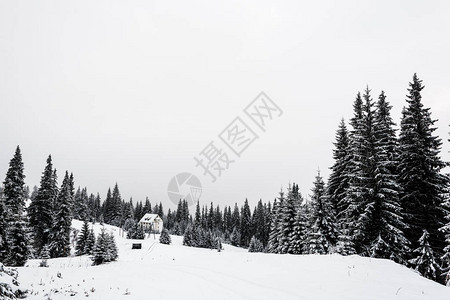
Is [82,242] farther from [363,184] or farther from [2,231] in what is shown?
[363,184]

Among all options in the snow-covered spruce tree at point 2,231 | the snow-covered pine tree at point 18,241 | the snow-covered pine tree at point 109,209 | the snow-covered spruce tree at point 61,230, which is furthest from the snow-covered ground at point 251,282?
the snow-covered pine tree at point 109,209

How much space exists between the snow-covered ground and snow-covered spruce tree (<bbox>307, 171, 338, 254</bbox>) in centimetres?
1161

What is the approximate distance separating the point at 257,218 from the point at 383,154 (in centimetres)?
8300

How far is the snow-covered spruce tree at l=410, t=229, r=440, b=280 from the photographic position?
18.8m

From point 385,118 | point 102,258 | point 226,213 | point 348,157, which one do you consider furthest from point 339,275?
point 226,213

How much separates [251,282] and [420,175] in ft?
56.5

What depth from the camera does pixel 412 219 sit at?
21.4 m

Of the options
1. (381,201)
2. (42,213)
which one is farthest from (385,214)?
(42,213)

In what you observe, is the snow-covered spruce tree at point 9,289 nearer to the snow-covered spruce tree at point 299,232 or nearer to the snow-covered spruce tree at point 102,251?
the snow-covered spruce tree at point 102,251

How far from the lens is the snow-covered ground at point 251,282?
930 centimetres

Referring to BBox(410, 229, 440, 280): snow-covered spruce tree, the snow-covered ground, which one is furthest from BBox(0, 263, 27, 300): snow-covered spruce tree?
BBox(410, 229, 440, 280): snow-covered spruce tree

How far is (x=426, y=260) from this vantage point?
19125 millimetres

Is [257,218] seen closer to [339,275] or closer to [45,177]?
[45,177]

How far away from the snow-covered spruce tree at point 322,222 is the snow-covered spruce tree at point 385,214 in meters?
5.05
